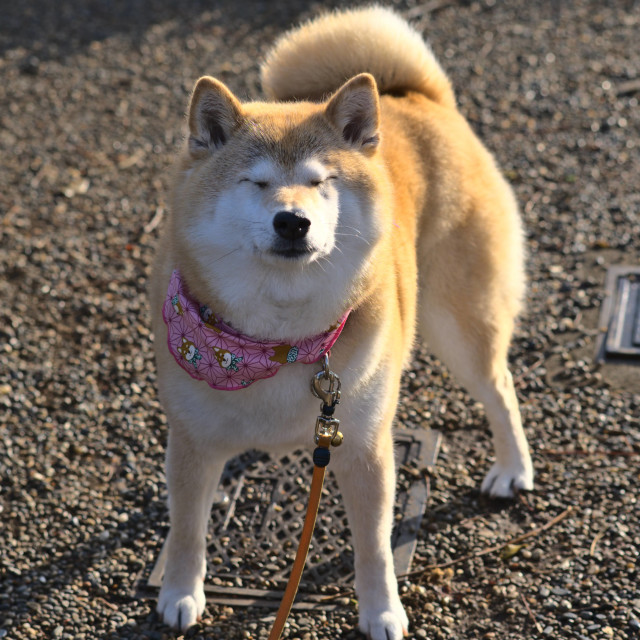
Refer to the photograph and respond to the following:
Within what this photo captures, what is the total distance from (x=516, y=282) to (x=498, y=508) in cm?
92

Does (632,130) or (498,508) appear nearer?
(498,508)

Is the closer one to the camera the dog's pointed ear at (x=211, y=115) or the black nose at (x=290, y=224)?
the black nose at (x=290, y=224)

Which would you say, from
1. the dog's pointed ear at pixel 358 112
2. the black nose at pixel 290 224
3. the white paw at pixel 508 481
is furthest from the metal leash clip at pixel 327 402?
the white paw at pixel 508 481

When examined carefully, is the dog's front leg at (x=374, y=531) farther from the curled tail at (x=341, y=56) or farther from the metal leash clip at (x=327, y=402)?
the curled tail at (x=341, y=56)

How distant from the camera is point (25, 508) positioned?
333 centimetres

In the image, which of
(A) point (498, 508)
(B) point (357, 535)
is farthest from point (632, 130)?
(B) point (357, 535)

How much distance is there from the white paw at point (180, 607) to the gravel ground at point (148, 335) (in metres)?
0.07

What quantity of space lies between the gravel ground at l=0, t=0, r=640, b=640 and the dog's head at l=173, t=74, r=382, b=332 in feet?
4.19

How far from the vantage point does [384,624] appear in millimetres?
2811

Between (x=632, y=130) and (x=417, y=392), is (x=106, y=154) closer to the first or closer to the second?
(x=417, y=392)

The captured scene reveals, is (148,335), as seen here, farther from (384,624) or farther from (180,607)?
(384,624)

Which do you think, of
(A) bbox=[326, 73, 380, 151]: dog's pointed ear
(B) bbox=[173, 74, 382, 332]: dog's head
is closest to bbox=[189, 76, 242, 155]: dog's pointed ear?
(B) bbox=[173, 74, 382, 332]: dog's head

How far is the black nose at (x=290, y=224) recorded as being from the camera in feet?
7.38

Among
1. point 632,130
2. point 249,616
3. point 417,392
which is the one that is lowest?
point 249,616
